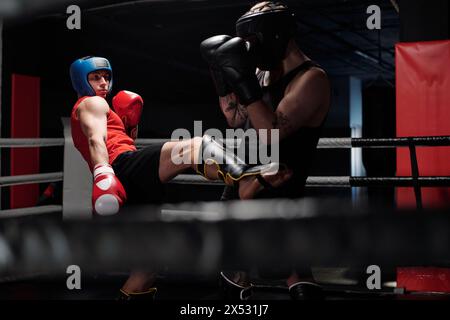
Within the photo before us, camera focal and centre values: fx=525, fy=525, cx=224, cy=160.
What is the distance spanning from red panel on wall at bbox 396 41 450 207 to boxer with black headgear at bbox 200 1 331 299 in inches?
50.7

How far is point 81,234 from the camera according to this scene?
1.12 ft

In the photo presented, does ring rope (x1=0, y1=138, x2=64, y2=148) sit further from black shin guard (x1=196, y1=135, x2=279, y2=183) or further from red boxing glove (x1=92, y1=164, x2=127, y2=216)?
black shin guard (x1=196, y1=135, x2=279, y2=183)

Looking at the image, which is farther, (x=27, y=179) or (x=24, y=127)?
(x=24, y=127)

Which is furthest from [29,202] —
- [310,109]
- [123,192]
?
[310,109]

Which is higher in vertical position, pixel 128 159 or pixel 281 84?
pixel 281 84

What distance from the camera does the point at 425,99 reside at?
2.70 metres

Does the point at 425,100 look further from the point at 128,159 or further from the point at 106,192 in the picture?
the point at 106,192

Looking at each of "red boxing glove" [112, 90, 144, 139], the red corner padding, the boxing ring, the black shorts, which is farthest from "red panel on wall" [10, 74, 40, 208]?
the boxing ring

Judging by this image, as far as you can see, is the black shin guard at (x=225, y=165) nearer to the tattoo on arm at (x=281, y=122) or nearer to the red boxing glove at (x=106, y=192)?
the tattoo on arm at (x=281, y=122)

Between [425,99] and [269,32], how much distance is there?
4.71 ft

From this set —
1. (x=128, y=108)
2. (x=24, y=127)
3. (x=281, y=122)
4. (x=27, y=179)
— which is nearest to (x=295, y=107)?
(x=281, y=122)

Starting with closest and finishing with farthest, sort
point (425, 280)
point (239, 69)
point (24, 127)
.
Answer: point (239, 69) < point (425, 280) < point (24, 127)

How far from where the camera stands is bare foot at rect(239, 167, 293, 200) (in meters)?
1.49
